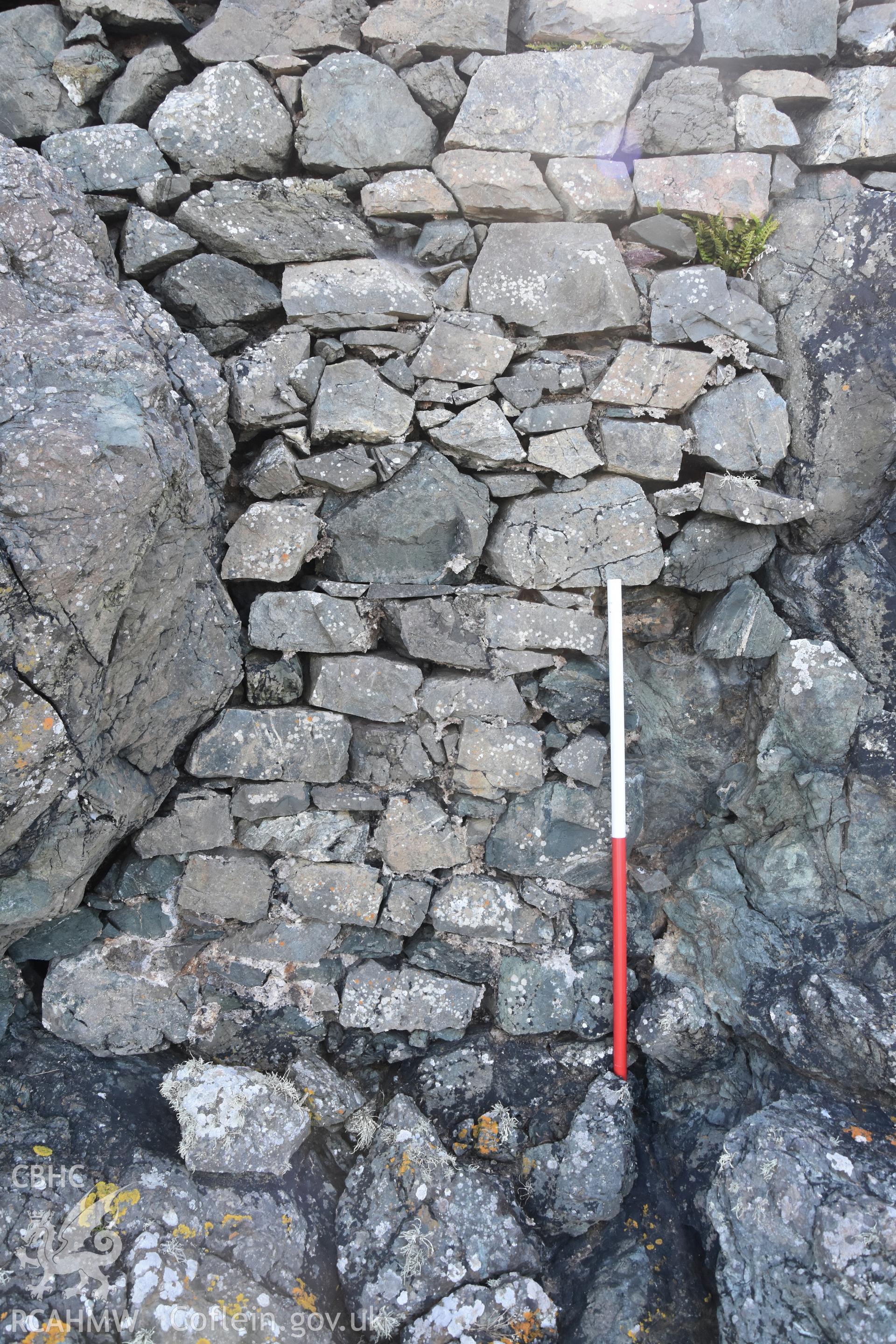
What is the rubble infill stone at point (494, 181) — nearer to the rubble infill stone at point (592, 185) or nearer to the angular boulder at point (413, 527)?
the rubble infill stone at point (592, 185)

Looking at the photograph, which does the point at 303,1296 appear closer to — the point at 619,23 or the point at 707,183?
the point at 707,183

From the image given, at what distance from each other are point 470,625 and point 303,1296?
268cm

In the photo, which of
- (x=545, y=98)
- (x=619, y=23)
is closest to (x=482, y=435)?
(x=545, y=98)

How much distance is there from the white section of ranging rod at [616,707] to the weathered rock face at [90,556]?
165 cm

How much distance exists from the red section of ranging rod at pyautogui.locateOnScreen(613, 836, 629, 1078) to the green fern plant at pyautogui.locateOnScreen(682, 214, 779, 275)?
261cm

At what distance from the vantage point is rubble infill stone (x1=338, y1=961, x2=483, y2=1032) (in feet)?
12.1

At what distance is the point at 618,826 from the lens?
3631 mm

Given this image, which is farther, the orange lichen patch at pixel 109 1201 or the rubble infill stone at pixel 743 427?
the rubble infill stone at pixel 743 427

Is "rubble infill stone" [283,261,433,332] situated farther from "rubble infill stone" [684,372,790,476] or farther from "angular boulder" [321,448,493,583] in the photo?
"rubble infill stone" [684,372,790,476]

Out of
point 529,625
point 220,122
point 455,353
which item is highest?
point 220,122

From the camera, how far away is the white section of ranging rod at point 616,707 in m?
3.59

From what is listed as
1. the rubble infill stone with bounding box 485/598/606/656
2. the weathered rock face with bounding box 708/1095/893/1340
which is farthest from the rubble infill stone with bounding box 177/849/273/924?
the weathered rock face with bounding box 708/1095/893/1340

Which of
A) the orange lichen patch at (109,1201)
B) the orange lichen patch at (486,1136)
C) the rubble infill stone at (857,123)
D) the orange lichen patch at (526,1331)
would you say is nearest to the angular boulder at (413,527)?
the rubble infill stone at (857,123)

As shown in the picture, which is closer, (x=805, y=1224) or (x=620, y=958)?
(x=805, y=1224)
